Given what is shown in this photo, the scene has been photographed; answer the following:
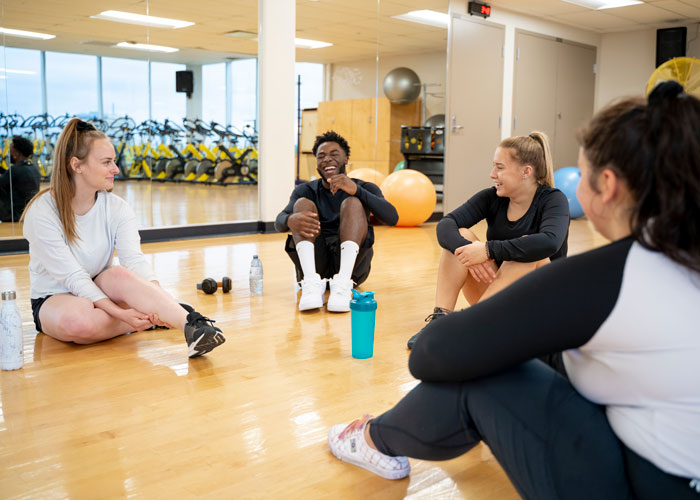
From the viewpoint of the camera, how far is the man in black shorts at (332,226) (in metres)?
3.24

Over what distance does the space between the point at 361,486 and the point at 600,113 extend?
0.99 m

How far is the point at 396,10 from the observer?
7113 millimetres

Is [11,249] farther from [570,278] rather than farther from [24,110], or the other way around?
[570,278]

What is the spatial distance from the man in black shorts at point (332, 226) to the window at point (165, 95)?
2.69 meters

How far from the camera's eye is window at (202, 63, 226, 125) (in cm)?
587

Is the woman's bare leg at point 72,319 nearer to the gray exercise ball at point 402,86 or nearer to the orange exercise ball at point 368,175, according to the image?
the orange exercise ball at point 368,175

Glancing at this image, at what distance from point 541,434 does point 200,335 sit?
1541 mm

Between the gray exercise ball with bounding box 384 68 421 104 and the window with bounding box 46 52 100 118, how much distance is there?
325cm

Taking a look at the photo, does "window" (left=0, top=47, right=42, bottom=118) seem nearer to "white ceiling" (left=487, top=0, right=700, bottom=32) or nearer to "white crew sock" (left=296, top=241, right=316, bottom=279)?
"white crew sock" (left=296, top=241, right=316, bottom=279)

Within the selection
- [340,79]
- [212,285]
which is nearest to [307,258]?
[212,285]

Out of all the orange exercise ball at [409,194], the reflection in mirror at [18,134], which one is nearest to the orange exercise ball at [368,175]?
the orange exercise ball at [409,194]

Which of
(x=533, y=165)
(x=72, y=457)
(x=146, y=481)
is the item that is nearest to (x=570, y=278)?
(x=146, y=481)

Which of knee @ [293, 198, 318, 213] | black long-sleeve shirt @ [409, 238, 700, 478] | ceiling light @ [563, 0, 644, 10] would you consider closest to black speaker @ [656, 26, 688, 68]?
ceiling light @ [563, 0, 644, 10]

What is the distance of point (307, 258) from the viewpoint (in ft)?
10.7
